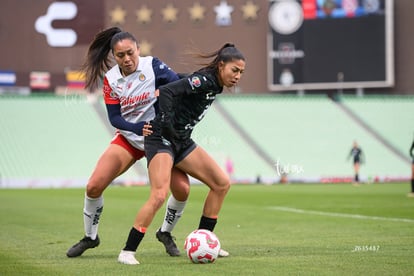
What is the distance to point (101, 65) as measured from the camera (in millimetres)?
9852

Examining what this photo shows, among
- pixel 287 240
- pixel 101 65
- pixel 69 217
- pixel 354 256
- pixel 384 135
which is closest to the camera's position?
pixel 354 256

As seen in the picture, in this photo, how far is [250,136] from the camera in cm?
4312

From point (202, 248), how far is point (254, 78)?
115 feet

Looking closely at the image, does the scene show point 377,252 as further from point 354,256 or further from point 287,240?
point 287,240

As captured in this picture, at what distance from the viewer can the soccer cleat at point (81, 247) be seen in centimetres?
953

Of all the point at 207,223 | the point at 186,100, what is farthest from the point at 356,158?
the point at 186,100

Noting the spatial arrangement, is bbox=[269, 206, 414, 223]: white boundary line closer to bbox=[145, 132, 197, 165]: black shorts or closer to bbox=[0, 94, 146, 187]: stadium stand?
bbox=[145, 132, 197, 165]: black shorts

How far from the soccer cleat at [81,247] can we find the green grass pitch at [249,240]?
0.27 ft

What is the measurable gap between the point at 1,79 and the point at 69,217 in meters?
25.6

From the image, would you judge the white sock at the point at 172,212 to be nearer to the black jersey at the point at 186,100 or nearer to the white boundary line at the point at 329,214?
the black jersey at the point at 186,100

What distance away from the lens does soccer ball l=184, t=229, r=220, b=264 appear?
344 inches

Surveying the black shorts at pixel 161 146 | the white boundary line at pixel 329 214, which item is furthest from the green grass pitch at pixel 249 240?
the black shorts at pixel 161 146

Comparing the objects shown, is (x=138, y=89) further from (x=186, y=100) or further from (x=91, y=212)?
(x=91, y=212)

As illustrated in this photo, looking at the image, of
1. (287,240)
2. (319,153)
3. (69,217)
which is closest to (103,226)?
(69,217)
